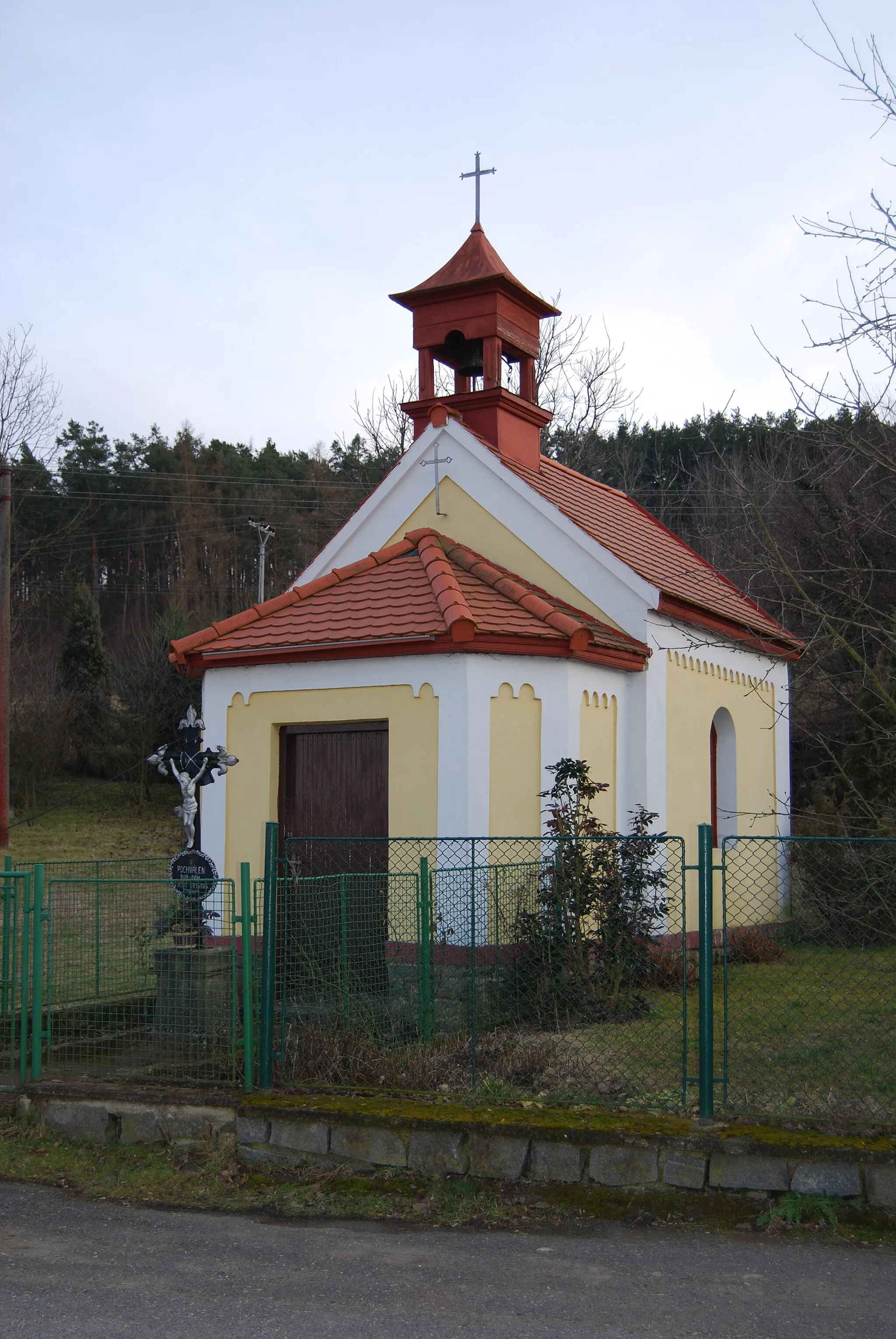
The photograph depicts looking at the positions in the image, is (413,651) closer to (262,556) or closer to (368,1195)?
(368,1195)

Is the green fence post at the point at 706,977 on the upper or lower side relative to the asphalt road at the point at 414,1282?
upper

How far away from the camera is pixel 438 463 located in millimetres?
12359

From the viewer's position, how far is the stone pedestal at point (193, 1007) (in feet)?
24.8

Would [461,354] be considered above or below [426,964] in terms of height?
above

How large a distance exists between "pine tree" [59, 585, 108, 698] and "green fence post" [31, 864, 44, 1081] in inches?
1069

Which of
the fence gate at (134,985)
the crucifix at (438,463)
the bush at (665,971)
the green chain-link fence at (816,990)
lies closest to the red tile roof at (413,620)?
the crucifix at (438,463)

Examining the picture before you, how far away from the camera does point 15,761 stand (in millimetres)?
29250

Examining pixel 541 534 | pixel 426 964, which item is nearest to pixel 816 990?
pixel 426 964

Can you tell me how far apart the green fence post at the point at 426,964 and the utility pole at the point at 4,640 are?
664 inches

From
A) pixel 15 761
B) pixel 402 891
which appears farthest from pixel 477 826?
pixel 15 761

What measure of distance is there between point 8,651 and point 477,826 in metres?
17.5

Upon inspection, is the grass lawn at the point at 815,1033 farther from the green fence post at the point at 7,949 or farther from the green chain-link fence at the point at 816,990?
the green fence post at the point at 7,949

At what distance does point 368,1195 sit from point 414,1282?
3.70ft

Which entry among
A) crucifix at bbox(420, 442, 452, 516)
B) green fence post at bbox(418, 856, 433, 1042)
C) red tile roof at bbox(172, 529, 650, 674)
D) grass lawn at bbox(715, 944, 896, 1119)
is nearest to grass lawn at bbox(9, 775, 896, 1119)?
grass lawn at bbox(715, 944, 896, 1119)
